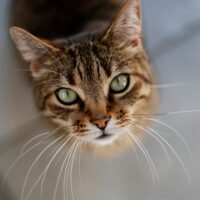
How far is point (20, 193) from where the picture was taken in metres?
1.39

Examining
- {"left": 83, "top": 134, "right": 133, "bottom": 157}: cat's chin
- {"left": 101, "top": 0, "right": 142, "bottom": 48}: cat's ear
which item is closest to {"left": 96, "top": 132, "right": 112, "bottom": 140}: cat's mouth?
{"left": 83, "top": 134, "right": 133, "bottom": 157}: cat's chin

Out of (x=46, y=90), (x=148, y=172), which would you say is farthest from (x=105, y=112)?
(x=148, y=172)

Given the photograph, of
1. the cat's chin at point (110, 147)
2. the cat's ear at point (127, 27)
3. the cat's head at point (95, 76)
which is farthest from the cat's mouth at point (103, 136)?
the cat's ear at point (127, 27)

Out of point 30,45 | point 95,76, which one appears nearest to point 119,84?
point 95,76

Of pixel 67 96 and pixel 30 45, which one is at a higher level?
pixel 30 45

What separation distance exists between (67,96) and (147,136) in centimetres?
33

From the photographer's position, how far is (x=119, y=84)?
117 cm

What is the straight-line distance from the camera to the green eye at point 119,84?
1.17 metres

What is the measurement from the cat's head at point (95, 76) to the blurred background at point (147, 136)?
0.65 ft

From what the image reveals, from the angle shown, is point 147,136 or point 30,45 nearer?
point 30,45

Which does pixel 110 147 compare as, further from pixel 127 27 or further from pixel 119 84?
pixel 127 27

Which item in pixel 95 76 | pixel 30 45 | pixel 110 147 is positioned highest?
pixel 30 45

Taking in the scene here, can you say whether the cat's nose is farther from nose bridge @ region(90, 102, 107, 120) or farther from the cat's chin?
the cat's chin

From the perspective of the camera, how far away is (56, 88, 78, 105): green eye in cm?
117
